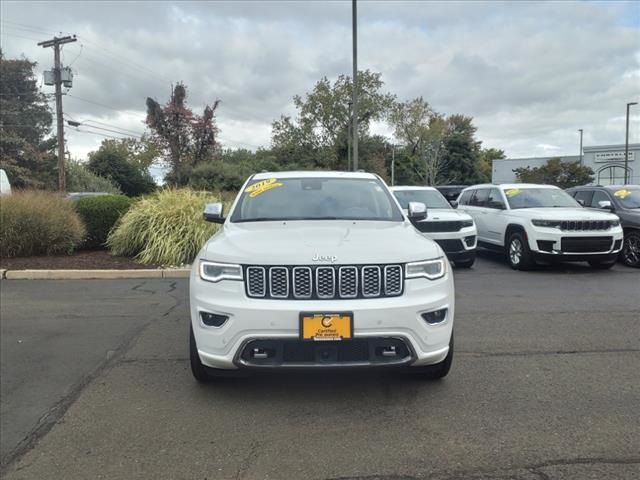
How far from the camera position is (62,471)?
9.66 feet

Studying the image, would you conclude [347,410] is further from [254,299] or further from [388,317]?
[254,299]

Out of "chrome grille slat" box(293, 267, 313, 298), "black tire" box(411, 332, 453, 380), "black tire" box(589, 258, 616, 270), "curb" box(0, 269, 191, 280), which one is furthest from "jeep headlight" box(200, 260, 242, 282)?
"black tire" box(589, 258, 616, 270)

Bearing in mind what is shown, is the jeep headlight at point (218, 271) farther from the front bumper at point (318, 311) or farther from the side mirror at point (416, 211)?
the side mirror at point (416, 211)

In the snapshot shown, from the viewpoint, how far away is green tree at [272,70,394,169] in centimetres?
4631

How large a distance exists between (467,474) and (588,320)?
395 cm

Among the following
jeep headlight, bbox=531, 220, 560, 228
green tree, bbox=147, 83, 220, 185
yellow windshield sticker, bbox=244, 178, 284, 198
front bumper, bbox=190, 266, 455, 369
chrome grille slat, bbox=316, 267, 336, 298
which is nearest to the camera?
front bumper, bbox=190, 266, 455, 369

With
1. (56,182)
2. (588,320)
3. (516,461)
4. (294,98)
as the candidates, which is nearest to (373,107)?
(294,98)

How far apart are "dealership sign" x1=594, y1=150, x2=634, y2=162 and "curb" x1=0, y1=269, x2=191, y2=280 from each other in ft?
182

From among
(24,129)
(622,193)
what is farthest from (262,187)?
(24,129)

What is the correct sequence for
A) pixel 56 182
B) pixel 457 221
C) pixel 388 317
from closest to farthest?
1. pixel 388 317
2. pixel 457 221
3. pixel 56 182

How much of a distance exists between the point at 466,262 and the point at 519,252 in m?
0.97

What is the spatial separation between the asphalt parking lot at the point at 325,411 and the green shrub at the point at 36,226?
5.02 m

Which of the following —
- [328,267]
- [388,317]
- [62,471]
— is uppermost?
[328,267]

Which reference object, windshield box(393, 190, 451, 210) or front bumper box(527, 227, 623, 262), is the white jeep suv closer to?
front bumper box(527, 227, 623, 262)
